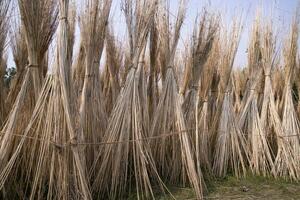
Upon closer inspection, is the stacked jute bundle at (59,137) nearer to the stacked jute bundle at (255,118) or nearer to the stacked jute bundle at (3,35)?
the stacked jute bundle at (3,35)

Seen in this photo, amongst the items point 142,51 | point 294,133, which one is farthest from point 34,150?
point 294,133

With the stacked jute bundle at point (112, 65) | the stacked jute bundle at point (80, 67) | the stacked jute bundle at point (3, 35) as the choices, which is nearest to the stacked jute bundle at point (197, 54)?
the stacked jute bundle at point (112, 65)

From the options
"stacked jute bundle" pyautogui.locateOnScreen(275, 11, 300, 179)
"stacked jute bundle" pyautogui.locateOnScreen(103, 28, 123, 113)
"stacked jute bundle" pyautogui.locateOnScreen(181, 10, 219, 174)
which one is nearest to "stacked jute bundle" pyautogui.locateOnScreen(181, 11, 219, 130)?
"stacked jute bundle" pyautogui.locateOnScreen(181, 10, 219, 174)

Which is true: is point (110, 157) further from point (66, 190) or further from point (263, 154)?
point (263, 154)

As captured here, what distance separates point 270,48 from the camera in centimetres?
440

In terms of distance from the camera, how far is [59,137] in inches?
95.2

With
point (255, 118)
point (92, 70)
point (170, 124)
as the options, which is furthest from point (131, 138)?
point (255, 118)

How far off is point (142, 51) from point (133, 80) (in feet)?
0.95

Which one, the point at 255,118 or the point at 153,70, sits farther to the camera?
the point at 255,118

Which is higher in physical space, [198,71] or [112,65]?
[112,65]

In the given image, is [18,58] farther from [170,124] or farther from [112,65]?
[170,124]

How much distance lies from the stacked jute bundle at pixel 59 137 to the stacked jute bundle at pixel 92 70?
0.44m

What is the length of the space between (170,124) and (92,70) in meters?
0.78

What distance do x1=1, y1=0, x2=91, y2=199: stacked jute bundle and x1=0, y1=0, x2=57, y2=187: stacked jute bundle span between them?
0.10 meters
